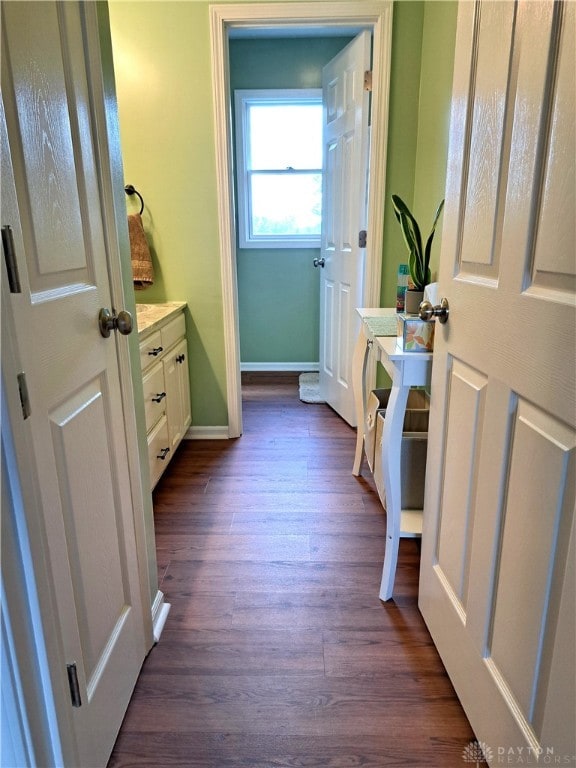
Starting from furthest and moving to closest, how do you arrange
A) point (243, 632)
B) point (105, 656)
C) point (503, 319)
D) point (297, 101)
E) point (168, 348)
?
point (297, 101) → point (168, 348) → point (243, 632) → point (105, 656) → point (503, 319)

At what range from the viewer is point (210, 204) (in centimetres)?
272

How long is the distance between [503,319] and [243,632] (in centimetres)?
120

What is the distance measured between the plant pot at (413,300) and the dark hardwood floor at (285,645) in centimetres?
91

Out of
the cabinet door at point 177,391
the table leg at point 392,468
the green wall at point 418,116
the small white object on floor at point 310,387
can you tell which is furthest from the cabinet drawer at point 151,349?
the small white object on floor at point 310,387

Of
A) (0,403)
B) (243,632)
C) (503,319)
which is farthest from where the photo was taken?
(243,632)

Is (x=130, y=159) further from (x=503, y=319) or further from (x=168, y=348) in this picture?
(x=503, y=319)

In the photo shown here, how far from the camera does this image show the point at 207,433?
121 inches

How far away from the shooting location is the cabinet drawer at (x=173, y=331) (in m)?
2.45

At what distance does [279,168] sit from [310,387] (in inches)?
71.6

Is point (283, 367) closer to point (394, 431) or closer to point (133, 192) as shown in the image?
point (133, 192)

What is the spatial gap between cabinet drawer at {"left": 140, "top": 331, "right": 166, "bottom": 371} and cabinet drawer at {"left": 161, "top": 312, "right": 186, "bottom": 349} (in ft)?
0.28

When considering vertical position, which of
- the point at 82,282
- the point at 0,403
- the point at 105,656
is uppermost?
the point at 82,282

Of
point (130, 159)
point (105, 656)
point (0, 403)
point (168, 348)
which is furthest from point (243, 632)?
point (130, 159)

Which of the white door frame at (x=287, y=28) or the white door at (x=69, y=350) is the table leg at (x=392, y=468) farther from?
the white door frame at (x=287, y=28)
